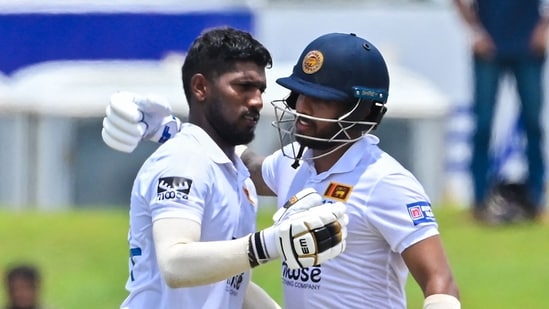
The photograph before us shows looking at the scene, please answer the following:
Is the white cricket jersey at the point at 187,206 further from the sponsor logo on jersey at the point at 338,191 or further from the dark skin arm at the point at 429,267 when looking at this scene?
the dark skin arm at the point at 429,267

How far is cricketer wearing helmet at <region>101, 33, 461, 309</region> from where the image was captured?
4.94 m

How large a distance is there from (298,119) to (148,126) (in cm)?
80

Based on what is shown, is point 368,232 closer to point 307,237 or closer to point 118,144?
point 307,237

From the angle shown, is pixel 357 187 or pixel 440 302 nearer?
pixel 440 302

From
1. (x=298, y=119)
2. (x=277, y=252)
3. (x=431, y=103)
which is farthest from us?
(x=431, y=103)

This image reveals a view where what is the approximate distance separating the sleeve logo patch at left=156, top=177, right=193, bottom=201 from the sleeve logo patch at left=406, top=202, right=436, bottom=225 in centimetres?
70

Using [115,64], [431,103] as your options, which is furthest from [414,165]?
[115,64]

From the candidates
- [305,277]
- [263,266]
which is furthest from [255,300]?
[263,266]

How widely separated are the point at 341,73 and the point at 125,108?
3.06 feet

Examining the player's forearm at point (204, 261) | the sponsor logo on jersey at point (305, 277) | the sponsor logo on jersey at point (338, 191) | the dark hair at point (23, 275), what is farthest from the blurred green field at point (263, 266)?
the player's forearm at point (204, 261)

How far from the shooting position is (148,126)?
18.8 feet

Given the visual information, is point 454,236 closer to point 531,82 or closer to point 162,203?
point 531,82

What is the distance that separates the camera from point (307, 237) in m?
4.66

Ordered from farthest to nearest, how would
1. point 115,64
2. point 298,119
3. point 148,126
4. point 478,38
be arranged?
point 115,64, point 478,38, point 148,126, point 298,119
